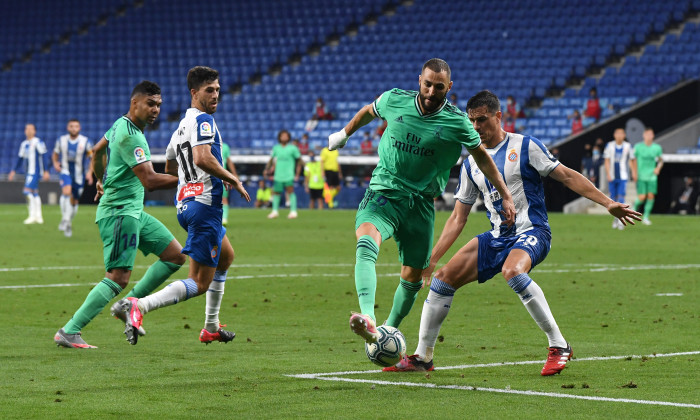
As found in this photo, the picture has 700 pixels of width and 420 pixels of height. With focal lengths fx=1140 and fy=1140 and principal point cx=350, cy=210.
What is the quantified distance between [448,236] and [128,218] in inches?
98.9

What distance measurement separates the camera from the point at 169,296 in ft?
25.7

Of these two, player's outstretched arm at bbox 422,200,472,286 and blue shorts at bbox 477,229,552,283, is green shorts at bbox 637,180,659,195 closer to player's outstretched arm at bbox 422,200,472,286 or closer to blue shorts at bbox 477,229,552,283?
player's outstretched arm at bbox 422,200,472,286

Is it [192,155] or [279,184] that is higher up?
[192,155]

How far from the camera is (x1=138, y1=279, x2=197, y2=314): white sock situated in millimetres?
7551

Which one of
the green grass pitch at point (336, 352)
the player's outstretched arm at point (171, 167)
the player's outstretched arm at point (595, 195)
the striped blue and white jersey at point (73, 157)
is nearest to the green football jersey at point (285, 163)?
the striped blue and white jersey at point (73, 157)

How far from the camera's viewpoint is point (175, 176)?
8.52 meters

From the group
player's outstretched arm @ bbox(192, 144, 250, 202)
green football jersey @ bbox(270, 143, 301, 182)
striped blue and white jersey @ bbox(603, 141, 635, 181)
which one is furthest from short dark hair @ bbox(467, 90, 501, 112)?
green football jersey @ bbox(270, 143, 301, 182)

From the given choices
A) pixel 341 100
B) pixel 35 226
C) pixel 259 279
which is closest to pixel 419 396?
pixel 259 279

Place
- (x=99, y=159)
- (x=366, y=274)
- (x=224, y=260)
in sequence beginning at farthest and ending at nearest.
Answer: (x=99, y=159), (x=224, y=260), (x=366, y=274)

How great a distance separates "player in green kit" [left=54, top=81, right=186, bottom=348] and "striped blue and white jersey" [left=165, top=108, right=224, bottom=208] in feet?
0.64

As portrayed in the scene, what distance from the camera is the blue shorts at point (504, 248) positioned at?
25.0 feet

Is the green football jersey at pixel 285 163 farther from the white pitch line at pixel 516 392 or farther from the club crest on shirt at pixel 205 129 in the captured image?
the white pitch line at pixel 516 392

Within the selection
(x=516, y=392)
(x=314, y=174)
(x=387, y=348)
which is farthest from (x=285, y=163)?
(x=516, y=392)

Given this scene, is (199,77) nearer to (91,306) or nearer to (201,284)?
(201,284)
